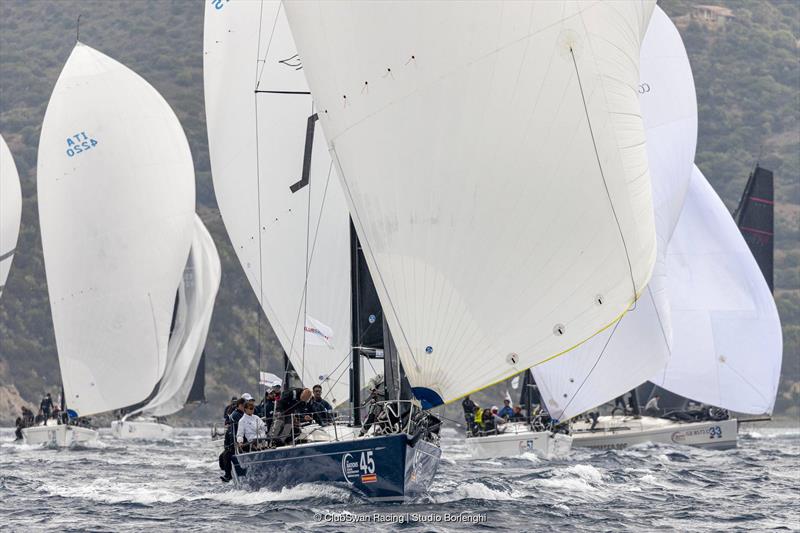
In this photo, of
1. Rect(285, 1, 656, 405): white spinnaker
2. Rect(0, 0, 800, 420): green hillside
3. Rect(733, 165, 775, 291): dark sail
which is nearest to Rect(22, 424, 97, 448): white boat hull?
Rect(733, 165, 775, 291): dark sail

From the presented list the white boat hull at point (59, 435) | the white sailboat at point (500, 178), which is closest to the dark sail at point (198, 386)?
the white boat hull at point (59, 435)

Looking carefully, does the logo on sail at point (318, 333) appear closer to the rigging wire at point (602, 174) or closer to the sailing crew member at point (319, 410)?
the sailing crew member at point (319, 410)

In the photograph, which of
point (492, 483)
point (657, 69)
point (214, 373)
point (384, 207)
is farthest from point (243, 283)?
point (384, 207)

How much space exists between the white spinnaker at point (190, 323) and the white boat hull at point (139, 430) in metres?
0.56

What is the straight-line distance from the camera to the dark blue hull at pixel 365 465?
16141mm

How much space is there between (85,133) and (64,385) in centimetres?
Answer: 630

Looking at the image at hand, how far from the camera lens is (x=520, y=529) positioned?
1556cm

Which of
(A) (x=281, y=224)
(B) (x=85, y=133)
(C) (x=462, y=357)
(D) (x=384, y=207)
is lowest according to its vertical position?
(C) (x=462, y=357)

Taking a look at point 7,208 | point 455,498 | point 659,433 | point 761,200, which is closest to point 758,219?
point 761,200

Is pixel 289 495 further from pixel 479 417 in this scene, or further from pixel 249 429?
pixel 479 417

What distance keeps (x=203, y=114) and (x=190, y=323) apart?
58125 mm

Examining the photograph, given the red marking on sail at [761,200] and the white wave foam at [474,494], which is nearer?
the white wave foam at [474,494]

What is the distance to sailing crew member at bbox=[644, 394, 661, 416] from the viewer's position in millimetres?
38656

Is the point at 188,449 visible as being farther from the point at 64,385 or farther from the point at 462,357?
the point at 462,357
